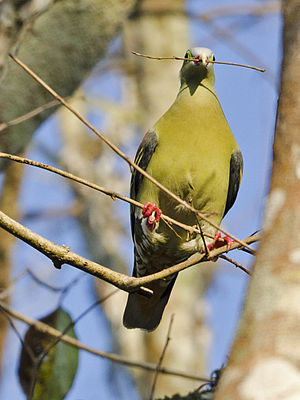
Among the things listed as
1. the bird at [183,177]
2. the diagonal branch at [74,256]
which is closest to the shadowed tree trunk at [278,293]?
the diagonal branch at [74,256]

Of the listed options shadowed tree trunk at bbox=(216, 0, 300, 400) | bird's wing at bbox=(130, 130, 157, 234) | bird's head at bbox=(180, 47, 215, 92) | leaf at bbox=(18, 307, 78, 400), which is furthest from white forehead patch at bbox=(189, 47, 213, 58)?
shadowed tree trunk at bbox=(216, 0, 300, 400)

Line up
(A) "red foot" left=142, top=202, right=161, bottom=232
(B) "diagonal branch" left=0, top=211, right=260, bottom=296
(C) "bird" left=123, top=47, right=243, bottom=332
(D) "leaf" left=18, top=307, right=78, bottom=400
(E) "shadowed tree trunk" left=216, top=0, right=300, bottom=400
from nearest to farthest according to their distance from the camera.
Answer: (E) "shadowed tree trunk" left=216, top=0, right=300, bottom=400 → (B) "diagonal branch" left=0, top=211, right=260, bottom=296 → (D) "leaf" left=18, top=307, right=78, bottom=400 → (A) "red foot" left=142, top=202, right=161, bottom=232 → (C) "bird" left=123, top=47, right=243, bottom=332

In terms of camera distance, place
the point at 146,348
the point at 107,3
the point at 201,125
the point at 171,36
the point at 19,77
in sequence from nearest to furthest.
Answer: the point at 201,125, the point at 19,77, the point at 107,3, the point at 146,348, the point at 171,36

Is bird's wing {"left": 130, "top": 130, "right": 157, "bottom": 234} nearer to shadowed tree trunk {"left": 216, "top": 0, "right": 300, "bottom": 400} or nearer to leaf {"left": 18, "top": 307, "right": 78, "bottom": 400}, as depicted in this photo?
leaf {"left": 18, "top": 307, "right": 78, "bottom": 400}

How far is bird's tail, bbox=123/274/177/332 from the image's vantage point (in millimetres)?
3709

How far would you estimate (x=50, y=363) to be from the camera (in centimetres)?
305

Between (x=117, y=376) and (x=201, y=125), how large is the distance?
17.7 ft

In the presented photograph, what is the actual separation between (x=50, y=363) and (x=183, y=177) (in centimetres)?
112

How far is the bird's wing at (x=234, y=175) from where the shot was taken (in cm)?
369

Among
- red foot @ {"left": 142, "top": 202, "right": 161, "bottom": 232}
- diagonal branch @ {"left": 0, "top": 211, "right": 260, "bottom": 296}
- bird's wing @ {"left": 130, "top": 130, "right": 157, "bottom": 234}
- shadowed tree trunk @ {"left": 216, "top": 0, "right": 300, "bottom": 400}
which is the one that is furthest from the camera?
bird's wing @ {"left": 130, "top": 130, "right": 157, "bottom": 234}

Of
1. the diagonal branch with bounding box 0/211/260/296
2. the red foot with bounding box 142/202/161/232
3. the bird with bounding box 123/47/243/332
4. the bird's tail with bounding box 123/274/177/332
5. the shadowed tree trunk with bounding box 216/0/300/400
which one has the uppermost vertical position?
the bird with bounding box 123/47/243/332

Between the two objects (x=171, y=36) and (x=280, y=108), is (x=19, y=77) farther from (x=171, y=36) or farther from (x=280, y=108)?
(x=171, y=36)

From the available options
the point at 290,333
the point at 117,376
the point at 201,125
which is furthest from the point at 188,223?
the point at 117,376

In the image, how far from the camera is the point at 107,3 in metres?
4.23
